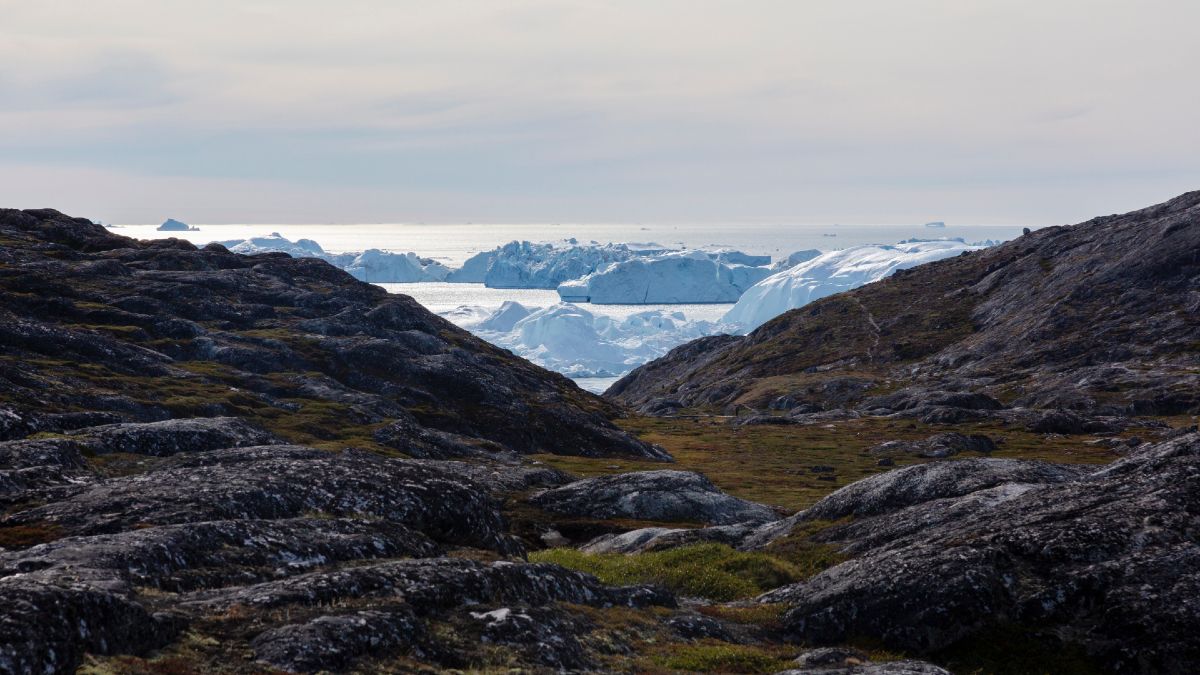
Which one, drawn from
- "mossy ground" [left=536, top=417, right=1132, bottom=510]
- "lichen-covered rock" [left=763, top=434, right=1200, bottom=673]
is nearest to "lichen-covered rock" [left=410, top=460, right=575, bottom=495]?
"mossy ground" [left=536, top=417, right=1132, bottom=510]

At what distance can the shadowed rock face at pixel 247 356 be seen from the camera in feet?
224

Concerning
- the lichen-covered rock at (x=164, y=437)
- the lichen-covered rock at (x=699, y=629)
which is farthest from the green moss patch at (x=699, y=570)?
the lichen-covered rock at (x=164, y=437)

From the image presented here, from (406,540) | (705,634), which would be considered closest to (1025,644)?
(705,634)

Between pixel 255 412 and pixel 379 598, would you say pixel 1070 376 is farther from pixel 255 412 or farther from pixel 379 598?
pixel 379 598

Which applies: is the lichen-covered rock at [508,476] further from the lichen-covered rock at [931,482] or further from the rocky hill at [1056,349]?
the rocky hill at [1056,349]

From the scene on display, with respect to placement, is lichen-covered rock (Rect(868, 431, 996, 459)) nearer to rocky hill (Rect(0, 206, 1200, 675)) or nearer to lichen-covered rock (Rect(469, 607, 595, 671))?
rocky hill (Rect(0, 206, 1200, 675))

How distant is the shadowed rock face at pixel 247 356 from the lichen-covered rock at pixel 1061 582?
109ft

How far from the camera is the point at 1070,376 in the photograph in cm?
13700

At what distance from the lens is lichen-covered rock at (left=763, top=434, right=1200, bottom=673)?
1936 cm

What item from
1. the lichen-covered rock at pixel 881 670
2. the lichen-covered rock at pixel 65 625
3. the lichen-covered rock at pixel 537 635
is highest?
the lichen-covered rock at pixel 65 625

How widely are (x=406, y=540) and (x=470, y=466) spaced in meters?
35.6

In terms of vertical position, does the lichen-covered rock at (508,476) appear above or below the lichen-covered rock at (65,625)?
below

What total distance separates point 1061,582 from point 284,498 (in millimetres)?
20886

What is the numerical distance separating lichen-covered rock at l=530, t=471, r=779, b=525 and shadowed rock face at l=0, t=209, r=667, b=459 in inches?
731
